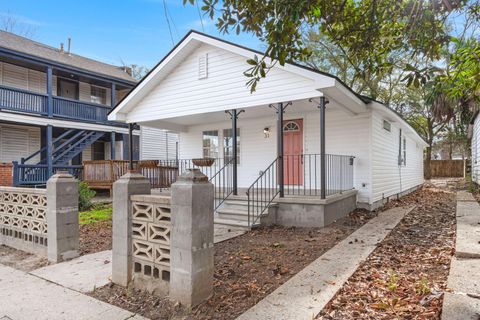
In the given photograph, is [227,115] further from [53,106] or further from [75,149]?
[53,106]

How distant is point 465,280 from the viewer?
128 inches

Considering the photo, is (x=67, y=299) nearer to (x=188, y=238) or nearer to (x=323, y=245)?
(x=188, y=238)

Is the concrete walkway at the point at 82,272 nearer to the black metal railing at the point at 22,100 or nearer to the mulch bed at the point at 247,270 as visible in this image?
the mulch bed at the point at 247,270

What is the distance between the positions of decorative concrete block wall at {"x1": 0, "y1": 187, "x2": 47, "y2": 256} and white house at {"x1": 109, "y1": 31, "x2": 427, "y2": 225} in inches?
160

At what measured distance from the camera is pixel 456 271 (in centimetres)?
356

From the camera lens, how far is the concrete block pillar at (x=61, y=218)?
465 cm

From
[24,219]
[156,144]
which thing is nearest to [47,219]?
[24,219]

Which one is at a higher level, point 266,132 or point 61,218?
point 266,132

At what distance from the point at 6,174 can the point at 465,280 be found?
14.0 meters

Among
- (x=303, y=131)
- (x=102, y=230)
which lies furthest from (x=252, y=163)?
(x=102, y=230)

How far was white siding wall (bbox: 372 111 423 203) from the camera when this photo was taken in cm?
906

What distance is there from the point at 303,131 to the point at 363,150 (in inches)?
74.4

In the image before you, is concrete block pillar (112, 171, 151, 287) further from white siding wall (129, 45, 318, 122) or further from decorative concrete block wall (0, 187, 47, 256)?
white siding wall (129, 45, 318, 122)

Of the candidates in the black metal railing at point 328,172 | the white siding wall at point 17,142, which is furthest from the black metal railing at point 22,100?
the black metal railing at point 328,172
